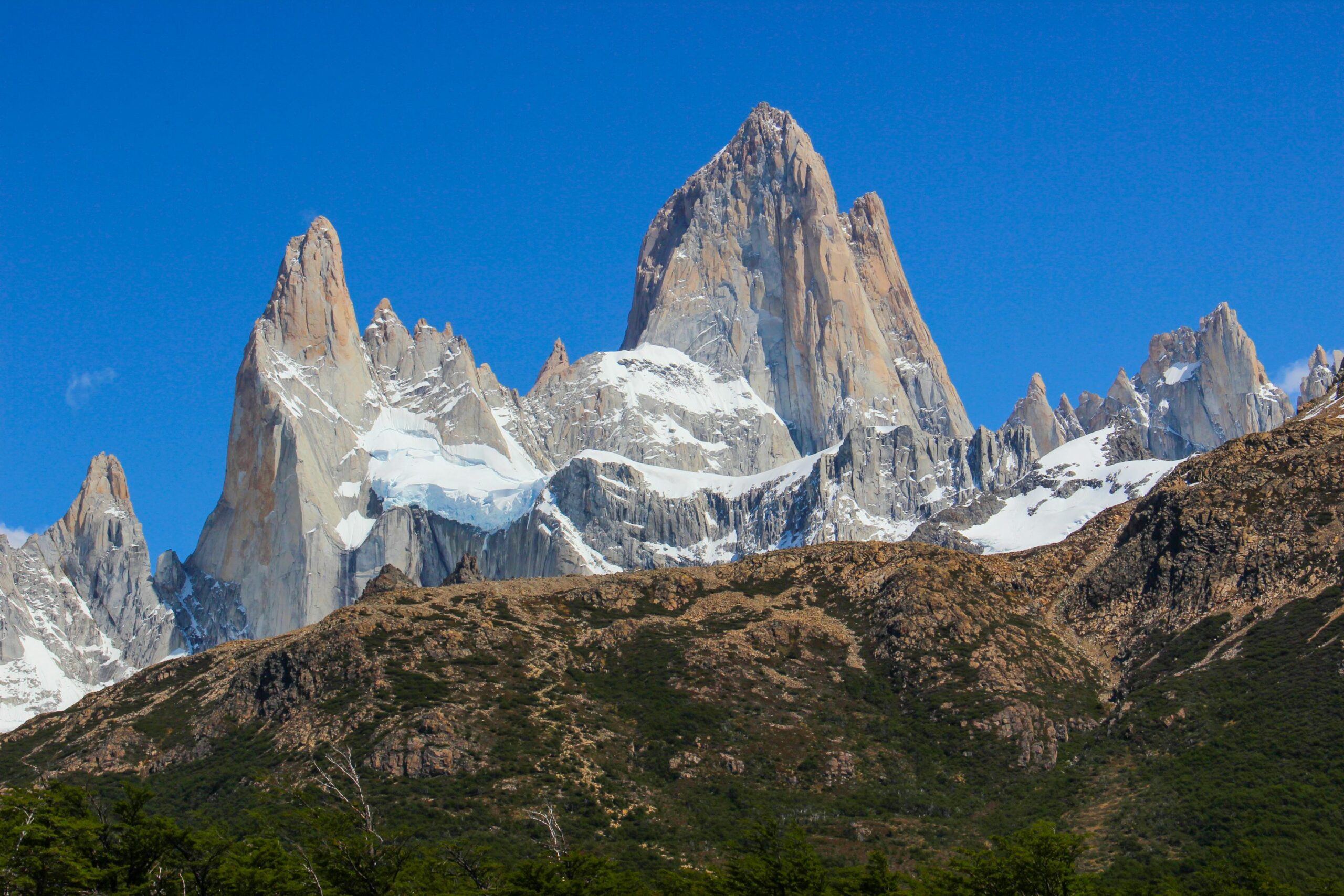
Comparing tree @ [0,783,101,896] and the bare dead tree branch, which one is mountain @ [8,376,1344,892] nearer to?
the bare dead tree branch

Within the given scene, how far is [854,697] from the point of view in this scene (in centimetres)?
11656

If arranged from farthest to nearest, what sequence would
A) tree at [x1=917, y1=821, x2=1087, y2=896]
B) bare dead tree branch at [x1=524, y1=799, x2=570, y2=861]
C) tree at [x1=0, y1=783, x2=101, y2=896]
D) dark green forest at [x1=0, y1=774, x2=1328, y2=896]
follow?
bare dead tree branch at [x1=524, y1=799, x2=570, y2=861], tree at [x1=917, y1=821, x2=1087, y2=896], dark green forest at [x1=0, y1=774, x2=1328, y2=896], tree at [x1=0, y1=783, x2=101, y2=896]

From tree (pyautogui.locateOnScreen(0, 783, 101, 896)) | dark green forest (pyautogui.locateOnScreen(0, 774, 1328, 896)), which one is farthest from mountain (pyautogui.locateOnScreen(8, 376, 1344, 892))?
tree (pyautogui.locateOnScreen(0, 783, 101, 896))

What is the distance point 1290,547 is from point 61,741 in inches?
3743

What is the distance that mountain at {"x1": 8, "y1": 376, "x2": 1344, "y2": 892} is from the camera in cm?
9481

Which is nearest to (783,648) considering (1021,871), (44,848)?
(1021,871)

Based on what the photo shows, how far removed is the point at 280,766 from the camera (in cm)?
10156

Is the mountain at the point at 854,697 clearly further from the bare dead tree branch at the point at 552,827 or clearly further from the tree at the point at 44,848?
the tree at the point at 44,848

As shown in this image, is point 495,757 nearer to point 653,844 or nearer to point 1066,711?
point 653,844

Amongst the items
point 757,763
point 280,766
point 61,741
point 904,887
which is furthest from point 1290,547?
point 61,741

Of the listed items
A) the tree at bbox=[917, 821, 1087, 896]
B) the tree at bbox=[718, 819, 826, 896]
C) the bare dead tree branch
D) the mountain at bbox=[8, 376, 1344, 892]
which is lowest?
the tree at bbox=[917, 821, 1087, 896]

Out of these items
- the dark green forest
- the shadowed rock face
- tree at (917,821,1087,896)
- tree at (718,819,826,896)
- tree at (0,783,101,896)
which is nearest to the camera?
tree at (0,783,101,896)

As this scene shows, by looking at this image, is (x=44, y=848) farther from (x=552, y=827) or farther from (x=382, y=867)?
(x=552, y=827)

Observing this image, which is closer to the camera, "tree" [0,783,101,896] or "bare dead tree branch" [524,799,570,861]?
"tree" [0,783,101,896]
